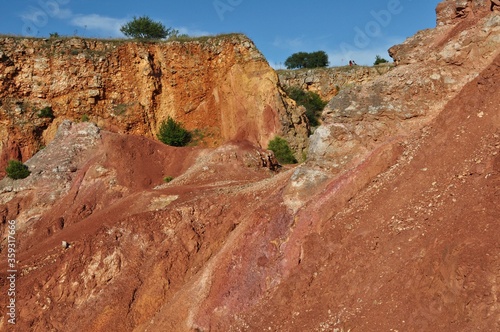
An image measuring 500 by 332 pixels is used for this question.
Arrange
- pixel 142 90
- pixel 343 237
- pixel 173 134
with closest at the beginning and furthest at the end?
pixel 343 237 → pixel 173 134 → pixel 142 90

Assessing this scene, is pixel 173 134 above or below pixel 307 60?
below

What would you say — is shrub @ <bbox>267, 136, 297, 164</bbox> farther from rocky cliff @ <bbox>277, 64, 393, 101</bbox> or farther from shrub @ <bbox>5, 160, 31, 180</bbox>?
rocky cliff @ <bbox>277, 64, 393, 101</bbox>

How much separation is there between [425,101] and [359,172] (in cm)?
250

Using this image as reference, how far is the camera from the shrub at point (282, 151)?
2891cm

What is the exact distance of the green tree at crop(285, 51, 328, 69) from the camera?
Answer: 210ft

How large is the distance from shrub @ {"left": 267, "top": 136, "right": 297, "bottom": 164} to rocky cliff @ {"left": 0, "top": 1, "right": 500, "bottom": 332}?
11.1 metres

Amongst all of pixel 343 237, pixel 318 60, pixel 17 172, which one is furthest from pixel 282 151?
pixel 318 60

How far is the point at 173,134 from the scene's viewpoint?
3197 centimetres

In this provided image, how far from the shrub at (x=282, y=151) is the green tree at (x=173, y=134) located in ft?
19.5

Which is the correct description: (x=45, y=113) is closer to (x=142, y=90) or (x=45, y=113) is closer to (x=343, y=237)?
(x=142, y=90)

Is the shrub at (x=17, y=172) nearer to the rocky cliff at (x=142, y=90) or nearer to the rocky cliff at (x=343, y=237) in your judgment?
the rocky cliff at (x=142, y=90)

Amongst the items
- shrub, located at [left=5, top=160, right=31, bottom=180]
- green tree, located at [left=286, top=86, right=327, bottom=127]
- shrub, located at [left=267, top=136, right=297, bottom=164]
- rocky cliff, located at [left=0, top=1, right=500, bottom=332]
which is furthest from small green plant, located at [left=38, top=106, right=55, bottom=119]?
green tree, located at [left=286, top=86, right=327, bottom=127]

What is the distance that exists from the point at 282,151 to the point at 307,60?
127ft

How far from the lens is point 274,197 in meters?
12.2
